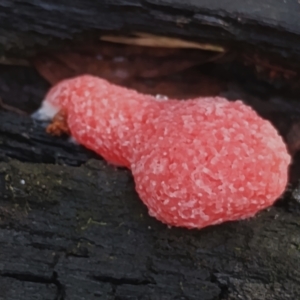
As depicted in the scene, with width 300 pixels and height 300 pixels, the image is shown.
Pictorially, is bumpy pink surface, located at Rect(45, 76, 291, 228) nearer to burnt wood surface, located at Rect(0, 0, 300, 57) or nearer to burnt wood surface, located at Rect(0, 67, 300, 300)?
burnt wood surface, located at Rect(0, 67, 300, 300)

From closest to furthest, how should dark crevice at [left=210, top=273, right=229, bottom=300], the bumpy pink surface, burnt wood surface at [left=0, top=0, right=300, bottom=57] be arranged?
1. the bumpy pink surface
2. dark crevice at [left=210, top=273, right=229, bottom=300]
3. burnt wood surface at [left=0, top=0, right=300, bottom=57]

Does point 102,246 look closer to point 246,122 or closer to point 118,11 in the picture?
point 246,122

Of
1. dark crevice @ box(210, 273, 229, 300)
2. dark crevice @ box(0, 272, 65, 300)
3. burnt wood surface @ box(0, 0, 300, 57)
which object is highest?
burnt wood surface @ box(0, 0, 300, 57)

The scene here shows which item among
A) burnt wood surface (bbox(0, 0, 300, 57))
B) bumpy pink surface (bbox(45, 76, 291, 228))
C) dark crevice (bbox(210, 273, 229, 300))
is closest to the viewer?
bumpy pink surface (bbox(45, 76, 291, 228))

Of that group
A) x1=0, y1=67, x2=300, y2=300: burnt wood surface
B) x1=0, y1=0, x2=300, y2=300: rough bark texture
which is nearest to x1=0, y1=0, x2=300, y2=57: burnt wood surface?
x1=0, y1=0, x2=300, y2=300: rough bark texture

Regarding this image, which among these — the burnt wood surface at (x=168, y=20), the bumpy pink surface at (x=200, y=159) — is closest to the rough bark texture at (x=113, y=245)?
the bumpy pink surface at (x=200, y=159)

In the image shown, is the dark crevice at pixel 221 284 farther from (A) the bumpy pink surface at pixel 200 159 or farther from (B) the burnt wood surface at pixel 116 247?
(A) the bumpy pink surface at pixel 200 159

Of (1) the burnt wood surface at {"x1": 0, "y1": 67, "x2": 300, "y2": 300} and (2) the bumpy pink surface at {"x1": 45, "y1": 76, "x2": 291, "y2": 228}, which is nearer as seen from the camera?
(2) the bumpy pink surface at {"x1": 45, "y1": 76, "x2": 291, "y2": 228}

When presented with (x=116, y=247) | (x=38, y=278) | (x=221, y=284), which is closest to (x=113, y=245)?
(x=116, y=247)

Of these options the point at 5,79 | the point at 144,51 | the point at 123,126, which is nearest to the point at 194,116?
the point at 123,126
